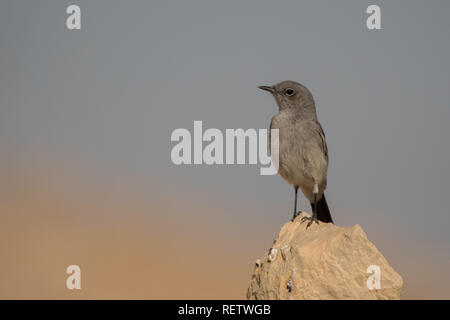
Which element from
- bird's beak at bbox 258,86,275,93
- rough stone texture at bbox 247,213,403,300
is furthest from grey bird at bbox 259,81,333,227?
rough stone texture at bbox 247,213,403,300

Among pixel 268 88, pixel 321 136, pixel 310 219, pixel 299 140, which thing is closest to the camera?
pixel 310 219

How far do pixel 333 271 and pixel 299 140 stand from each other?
2405mm

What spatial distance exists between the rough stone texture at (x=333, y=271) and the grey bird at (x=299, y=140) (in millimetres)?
1250

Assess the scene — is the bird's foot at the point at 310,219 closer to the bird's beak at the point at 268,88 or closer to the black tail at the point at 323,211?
the black tail at the point at 323,211

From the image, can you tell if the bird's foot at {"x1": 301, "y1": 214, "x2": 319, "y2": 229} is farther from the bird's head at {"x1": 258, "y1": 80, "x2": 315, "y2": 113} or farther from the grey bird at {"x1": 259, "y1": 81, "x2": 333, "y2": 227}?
the bird's head at {"x1": 258, "y1": 80, "x2": 315, "y2": 113}

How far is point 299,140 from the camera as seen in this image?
7723mm

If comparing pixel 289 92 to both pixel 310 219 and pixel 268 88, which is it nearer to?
pixel 268 88

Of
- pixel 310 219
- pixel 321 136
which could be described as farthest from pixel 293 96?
pixel 310 219

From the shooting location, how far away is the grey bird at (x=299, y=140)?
7.73 metres

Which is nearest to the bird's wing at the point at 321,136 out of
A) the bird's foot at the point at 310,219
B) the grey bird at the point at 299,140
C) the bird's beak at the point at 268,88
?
the grey bird at the point at 299,140

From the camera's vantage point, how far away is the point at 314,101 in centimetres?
815

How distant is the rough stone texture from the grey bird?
125cm
